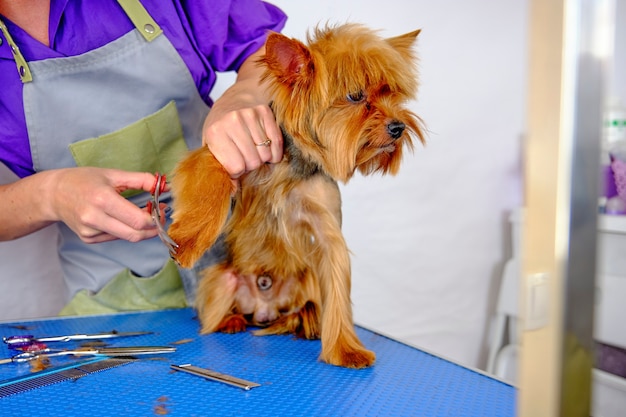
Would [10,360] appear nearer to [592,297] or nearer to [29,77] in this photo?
[29,77]

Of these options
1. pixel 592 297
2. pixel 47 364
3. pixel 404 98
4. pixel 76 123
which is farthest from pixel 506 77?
pixel 592 297

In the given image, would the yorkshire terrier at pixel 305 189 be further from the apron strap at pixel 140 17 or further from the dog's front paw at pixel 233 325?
the apron strap at pixel 140 17

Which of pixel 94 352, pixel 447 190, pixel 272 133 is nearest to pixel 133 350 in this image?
pixel 94 352

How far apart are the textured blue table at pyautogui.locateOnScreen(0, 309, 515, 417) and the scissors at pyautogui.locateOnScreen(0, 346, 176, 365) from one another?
17 millimetres

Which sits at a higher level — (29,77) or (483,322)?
(29,77)

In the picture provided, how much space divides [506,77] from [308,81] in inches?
61.0

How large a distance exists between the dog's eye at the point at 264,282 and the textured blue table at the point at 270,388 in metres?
0.15

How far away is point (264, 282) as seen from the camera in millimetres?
1288

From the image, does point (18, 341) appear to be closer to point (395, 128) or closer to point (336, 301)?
point (336, 301)

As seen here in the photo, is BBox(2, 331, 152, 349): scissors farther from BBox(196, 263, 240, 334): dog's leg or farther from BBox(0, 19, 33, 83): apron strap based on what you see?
BBox(0, 19, 33, 83): apron strap

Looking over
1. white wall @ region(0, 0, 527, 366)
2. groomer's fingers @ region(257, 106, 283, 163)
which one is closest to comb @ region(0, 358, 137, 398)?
groomer's fingers @ region(257, 106, 283, 163)

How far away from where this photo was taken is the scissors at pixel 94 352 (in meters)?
1.00

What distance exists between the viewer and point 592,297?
0.36 meters

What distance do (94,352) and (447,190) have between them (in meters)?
1.61
